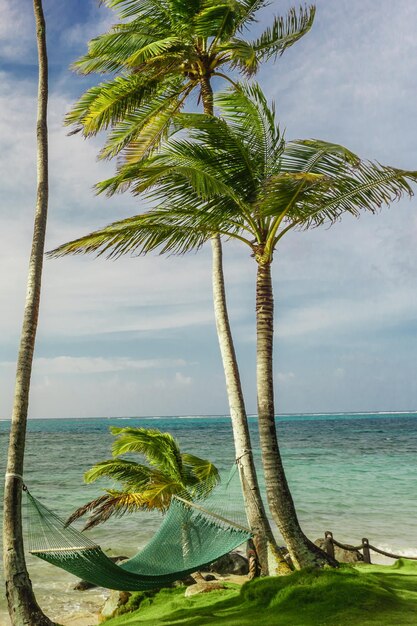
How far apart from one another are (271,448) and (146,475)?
2.61m

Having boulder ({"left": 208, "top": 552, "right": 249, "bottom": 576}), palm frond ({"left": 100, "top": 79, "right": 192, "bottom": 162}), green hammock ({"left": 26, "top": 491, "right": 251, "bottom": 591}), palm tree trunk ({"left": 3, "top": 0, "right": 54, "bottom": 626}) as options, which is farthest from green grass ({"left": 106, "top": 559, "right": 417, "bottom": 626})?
palm frond ({"left": 100, "top": 79, "right": 192, "bottom": 162})

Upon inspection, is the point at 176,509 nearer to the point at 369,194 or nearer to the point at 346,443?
the point at 369,194

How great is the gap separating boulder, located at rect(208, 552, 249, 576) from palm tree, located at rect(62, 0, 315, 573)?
375cm

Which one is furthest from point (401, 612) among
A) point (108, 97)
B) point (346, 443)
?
point (346, 443)

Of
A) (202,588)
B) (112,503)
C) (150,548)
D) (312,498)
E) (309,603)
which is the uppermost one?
(112,503)

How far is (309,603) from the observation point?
4.57m

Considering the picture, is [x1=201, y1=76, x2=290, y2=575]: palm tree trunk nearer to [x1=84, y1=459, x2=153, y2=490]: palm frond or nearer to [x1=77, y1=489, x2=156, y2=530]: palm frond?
[x1=84, y1=459, x2=153, y2=490]: palm frond

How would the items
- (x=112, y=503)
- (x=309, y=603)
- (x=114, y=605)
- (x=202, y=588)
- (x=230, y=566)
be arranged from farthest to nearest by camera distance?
(x=230, y=566), (x=112, y=503), (x=114, y=605), (x=202, y=588), (x=309, y=603)

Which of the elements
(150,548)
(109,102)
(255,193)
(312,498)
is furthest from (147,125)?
(312,498)

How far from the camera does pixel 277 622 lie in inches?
172

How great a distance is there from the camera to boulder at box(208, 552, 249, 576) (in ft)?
30.1

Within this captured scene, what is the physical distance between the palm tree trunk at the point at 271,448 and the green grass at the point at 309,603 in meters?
0.22

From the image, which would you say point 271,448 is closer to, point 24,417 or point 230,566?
point 24,417

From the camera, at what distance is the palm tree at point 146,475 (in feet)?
23.9
